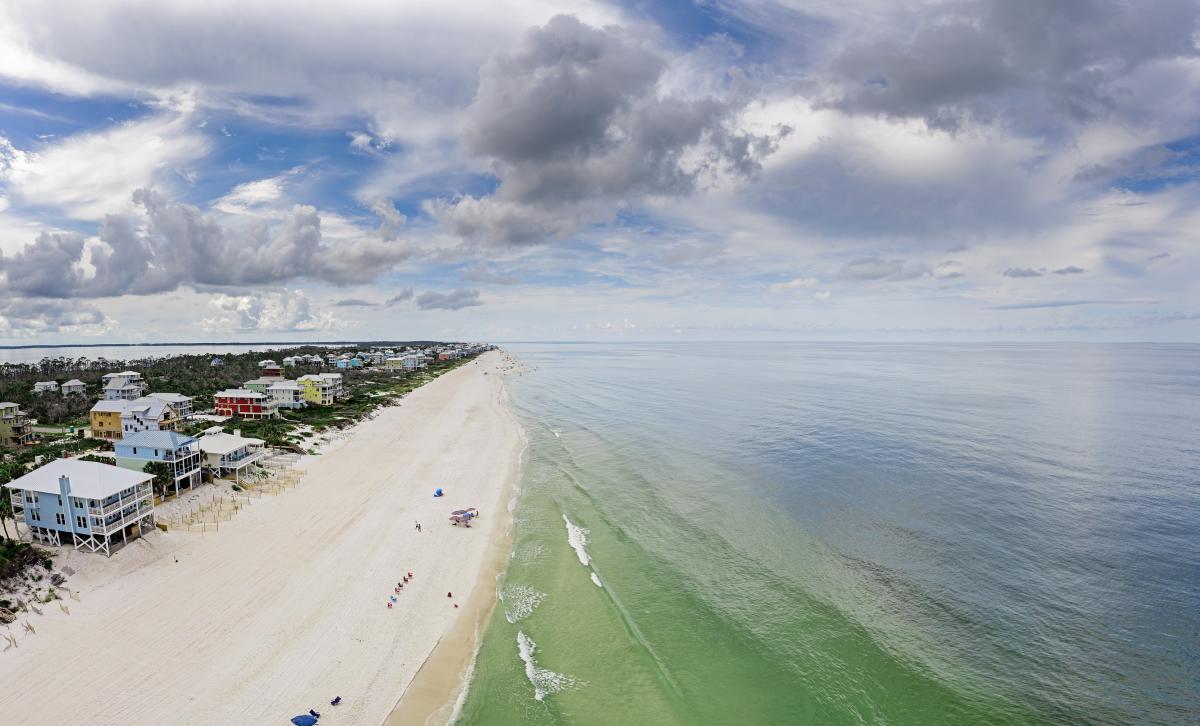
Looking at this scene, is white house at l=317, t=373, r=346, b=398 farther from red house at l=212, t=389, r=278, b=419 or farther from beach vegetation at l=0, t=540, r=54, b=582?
beach vegetation at l=0, t=540, r=54, b=582

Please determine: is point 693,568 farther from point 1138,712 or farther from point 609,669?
point 1138,712

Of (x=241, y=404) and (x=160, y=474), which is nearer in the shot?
(x=160, y=474)

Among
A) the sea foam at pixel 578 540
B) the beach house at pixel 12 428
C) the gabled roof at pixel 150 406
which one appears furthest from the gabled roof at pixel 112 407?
the sea foam at pixel 578 540

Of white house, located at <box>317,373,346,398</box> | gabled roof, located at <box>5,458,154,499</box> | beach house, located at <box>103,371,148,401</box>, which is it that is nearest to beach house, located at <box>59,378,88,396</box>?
beach house, located at <box>103,371,148,401</box>

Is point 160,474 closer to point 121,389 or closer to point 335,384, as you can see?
point 121,389

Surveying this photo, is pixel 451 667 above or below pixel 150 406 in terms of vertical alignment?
below

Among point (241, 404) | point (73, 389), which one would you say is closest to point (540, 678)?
point (241, 404)

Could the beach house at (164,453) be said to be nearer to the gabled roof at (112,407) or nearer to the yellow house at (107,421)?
the gabled roof at (112,407)
